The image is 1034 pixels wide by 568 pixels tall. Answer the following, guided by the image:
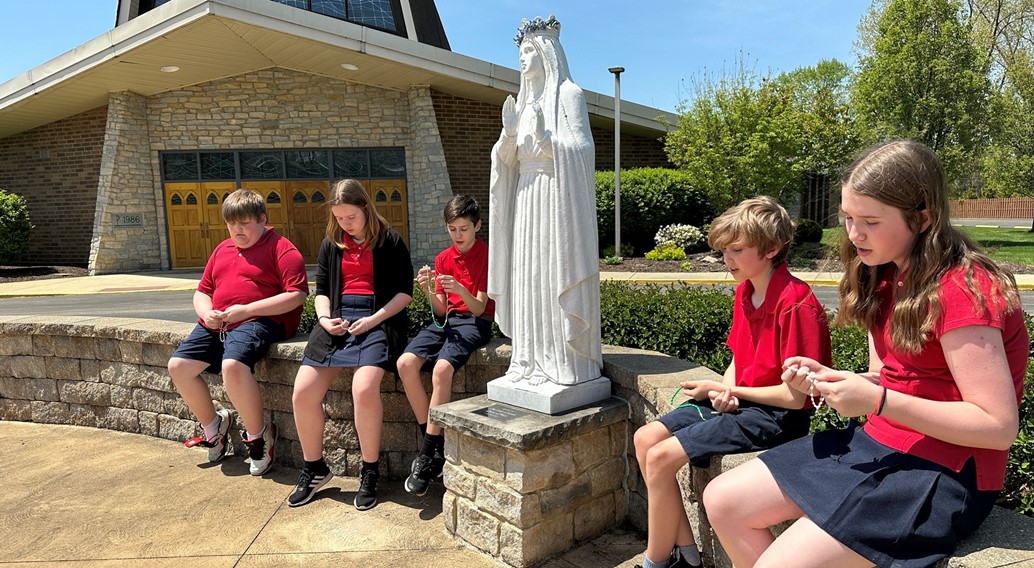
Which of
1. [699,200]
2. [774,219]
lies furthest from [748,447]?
[699,200]

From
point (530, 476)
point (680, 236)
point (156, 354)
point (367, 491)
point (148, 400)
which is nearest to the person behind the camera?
point (530, 476)

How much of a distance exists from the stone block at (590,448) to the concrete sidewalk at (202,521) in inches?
15.0

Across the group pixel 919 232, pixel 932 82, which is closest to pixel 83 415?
pixel 919 232

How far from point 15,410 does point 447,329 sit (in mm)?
3991

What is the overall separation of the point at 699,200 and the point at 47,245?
1701 centimetres

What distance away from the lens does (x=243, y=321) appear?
3852 mm

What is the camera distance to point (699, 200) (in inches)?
608

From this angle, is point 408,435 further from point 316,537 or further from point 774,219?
point 774,219

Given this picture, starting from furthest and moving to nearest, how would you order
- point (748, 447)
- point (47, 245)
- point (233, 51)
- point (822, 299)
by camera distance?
point (47, 245) < point (233, 51) < point (822, 299) < point (748, 447)

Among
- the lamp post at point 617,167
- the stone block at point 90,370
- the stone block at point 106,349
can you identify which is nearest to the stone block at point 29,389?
the stone block at point 90,370

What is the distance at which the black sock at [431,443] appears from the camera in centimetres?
329

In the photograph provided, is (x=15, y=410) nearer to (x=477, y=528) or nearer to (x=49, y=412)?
(x=49, y=412)

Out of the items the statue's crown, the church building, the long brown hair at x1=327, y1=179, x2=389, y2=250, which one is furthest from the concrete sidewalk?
the church building

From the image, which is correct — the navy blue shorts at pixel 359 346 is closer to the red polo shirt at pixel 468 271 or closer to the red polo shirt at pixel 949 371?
the red polo shirt at pixel 468 271
